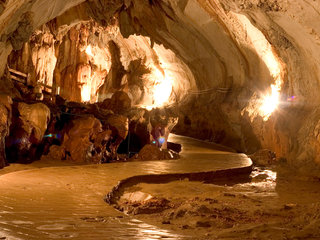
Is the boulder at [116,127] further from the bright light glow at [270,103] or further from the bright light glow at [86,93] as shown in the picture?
the bright light glow at [86,93]

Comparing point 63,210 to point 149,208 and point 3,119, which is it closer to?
point 149,208

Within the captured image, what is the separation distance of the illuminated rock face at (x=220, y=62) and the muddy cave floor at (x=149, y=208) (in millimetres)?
3247

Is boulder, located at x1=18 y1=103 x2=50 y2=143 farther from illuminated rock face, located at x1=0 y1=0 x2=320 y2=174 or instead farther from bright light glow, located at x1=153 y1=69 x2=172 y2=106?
bright light glow, located at x1=153 y1=69 x2=172 y2=106

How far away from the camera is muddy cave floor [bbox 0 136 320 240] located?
3.19m

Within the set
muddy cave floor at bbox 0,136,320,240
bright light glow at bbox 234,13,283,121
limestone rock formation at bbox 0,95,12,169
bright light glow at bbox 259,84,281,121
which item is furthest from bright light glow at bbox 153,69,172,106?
limestone rock formation at bbox 0,95,12,169

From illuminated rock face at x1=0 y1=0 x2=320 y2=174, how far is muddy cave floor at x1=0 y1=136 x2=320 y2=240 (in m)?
3.25

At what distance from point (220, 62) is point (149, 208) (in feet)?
42.6

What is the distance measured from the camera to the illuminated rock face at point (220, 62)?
28.3ft

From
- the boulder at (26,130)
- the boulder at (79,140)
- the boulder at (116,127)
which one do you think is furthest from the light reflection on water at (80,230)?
the boulder at (116,127)

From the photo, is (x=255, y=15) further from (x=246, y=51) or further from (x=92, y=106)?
(x=92, y=106)

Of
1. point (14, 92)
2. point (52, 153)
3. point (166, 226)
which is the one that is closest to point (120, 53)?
point (14, 92)

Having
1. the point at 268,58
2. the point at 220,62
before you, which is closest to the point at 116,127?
the point at 268,58

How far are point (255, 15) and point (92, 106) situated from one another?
6.69 meters

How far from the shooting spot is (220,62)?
16.9 meters
